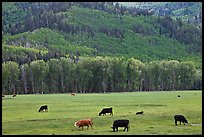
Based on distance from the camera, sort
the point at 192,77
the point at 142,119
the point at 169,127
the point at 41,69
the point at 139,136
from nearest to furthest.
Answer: the point at 139,136 < the point at 169,127 < the point at 142,119 < the point at 41,69 < the point at 192,77

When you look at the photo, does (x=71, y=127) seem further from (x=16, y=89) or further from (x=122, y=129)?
(x=16, y=89)

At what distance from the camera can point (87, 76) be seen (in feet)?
447

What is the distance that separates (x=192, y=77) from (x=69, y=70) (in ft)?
156

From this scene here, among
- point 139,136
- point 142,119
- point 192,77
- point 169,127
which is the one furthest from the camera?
point 192,77

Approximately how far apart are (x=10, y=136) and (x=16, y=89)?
114 meters

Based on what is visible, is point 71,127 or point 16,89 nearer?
point 71,127

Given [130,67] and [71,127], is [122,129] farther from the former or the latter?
[130,67]

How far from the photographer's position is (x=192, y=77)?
5969 inches

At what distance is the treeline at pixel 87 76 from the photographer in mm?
134625

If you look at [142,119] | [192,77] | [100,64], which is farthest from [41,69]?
[142,119]

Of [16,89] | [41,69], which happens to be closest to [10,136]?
[41,69]

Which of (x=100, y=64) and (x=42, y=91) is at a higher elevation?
(x=100, y=64)

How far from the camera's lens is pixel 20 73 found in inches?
5492

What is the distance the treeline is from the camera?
135 meters
